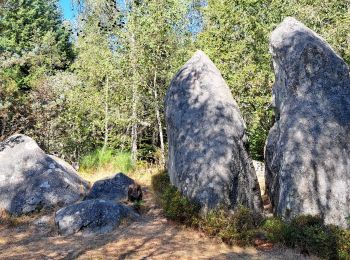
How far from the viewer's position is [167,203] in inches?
351

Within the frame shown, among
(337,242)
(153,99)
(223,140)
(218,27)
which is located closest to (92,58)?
(153,99)

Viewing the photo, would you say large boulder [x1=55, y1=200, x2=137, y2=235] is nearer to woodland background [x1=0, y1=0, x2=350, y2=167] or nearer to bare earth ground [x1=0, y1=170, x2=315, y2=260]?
bare earth ground [x1=0, y1=170, x2=315, y2=260]

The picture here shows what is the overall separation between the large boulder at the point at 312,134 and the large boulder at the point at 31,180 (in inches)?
219

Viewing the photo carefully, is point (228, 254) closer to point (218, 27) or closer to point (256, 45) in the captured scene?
point (256, 45)

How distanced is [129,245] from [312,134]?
4.35 meters

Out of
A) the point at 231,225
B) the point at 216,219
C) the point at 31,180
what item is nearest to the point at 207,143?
the point at 216,219

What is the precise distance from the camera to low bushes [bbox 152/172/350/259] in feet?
21.7

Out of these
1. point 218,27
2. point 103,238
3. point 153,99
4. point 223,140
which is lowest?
point 103,238

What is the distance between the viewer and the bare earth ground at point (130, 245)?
6734mm

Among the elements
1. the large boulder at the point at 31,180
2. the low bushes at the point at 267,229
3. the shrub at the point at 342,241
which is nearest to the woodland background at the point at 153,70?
the large boulder at the point at 31,180

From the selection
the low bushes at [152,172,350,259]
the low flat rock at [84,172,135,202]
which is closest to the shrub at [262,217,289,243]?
the low bushes at [152,172,350,259]

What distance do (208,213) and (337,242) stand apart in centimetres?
249

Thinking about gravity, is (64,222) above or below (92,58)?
below

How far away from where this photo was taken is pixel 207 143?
29.3 ft
